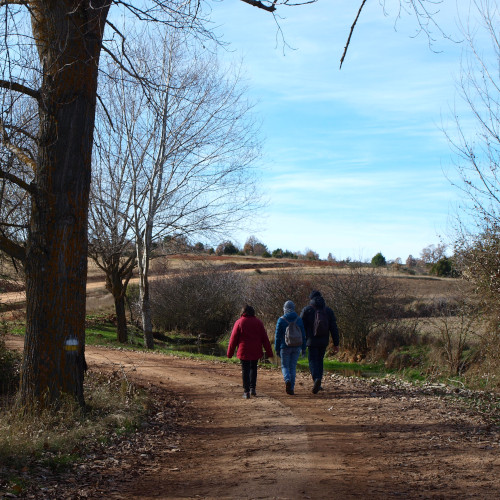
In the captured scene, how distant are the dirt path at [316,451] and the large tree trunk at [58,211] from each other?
5.98 feet

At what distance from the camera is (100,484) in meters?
5.78

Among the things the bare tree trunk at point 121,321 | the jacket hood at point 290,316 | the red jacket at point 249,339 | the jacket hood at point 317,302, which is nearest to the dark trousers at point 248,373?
the red jacket at point 249,339

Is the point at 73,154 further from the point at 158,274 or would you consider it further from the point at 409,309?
the point at 158,274

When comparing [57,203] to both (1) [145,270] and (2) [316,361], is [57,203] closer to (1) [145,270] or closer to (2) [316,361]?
(2) [316,361]

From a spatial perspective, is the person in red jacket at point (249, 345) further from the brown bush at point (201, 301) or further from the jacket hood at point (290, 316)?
the brown bush at point (201, 301)

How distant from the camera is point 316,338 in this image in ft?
36.8

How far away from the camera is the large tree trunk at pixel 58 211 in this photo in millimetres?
7871

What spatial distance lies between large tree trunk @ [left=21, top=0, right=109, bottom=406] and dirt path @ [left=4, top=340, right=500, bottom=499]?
5.98 feet

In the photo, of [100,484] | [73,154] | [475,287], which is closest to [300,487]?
[100,484]

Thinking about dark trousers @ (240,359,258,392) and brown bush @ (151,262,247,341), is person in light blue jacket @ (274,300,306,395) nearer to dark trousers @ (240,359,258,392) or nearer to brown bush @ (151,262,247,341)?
dark trousers @ (240,359,258,392)

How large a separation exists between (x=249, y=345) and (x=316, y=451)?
3.95 metres

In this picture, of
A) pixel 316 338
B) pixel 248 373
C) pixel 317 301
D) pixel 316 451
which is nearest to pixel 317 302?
pixel 317 301

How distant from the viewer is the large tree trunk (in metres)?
7.87

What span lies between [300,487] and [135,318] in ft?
107
